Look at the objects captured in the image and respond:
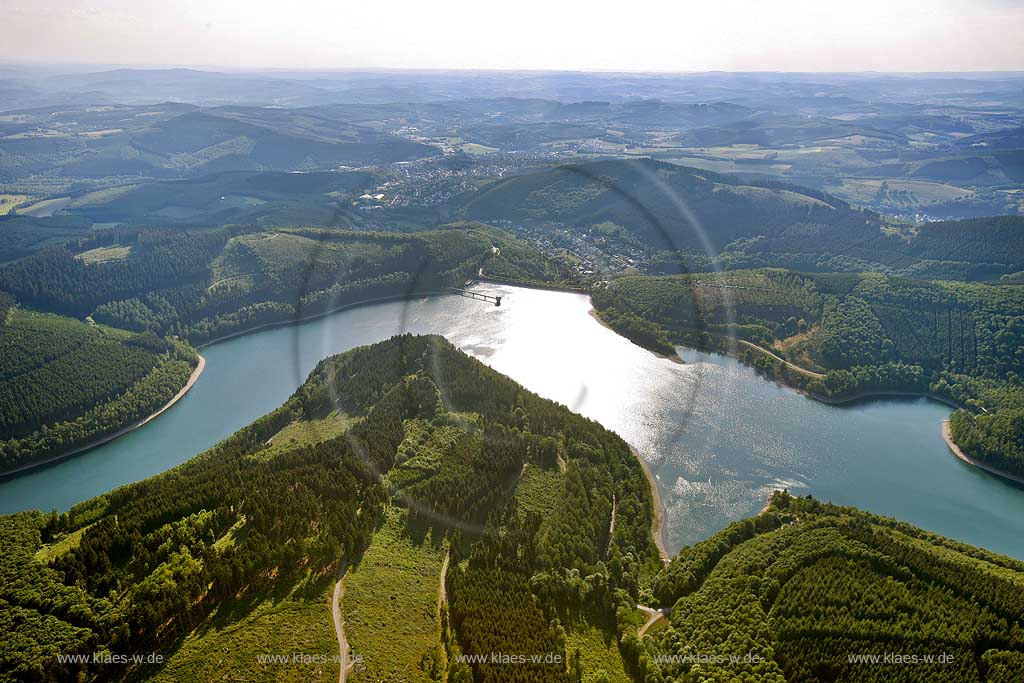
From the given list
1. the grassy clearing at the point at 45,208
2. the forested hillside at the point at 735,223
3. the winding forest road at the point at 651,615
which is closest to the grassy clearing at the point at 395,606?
the winding forest road at the point at 651,615

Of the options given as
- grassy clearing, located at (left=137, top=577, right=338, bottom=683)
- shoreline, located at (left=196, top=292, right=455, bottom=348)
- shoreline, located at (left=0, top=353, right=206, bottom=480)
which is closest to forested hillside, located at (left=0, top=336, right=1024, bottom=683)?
grassy clearing, located at (left=137, top=577, right=338, bottom=683)

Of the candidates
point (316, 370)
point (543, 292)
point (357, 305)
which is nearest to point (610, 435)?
point (316, 370)

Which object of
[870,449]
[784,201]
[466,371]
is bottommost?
[870,449]

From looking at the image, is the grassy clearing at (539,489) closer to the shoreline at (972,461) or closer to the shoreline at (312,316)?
the shoreline at (972,461)

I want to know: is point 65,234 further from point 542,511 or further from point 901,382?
point 901,382

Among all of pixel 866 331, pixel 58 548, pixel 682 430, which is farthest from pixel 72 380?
pixel 866 331

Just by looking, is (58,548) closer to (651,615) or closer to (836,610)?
(651,615)
